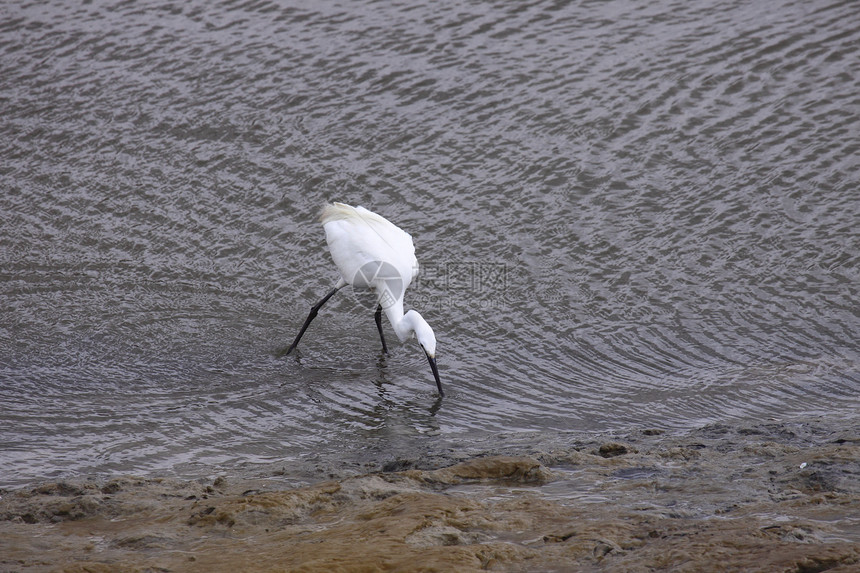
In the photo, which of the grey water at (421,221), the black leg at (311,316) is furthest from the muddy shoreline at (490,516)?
the black leg at (311,316)

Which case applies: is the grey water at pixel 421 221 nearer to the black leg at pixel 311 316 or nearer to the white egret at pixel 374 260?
the black leg at pixel 311 316

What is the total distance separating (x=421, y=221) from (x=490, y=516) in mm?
5497

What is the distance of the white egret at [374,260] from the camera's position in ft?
23.6

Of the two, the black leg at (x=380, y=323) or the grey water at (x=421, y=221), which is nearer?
the grey water at (x=421, y=221)

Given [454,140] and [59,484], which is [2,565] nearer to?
[59,484]

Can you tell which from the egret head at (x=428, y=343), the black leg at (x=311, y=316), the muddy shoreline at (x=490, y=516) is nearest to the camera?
the muddy shoreline at (x=490, y=516)

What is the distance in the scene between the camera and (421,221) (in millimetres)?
8773

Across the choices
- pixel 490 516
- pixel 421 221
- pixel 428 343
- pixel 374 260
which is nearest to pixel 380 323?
pixel 374 260

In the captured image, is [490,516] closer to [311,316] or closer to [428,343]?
[428,343]

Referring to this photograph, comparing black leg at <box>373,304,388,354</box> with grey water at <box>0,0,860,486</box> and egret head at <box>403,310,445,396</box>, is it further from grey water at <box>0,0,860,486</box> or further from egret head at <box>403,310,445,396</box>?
egret head at <box>403,310,445,396</box>

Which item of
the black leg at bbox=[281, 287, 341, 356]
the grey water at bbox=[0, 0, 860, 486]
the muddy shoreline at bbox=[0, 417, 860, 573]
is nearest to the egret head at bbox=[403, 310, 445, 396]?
the grey water at bbox=[0, 0, 860, 486]

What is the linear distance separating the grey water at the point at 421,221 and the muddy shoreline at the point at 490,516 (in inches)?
34.8

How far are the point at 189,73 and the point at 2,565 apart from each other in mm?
9289

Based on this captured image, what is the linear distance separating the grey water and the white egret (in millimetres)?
333
